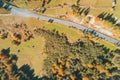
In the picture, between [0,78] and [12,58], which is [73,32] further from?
[0,78]

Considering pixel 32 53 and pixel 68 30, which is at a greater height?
pixel 68 30

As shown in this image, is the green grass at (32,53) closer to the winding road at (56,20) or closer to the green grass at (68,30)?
the green grass at (68,30)

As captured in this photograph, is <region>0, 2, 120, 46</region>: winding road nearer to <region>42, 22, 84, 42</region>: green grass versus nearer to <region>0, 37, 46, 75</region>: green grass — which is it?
<region>42, 22, 84, 42</region>: green grass

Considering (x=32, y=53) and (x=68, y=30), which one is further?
(x=32, y=53)

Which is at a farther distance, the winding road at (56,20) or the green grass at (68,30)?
the green grass at (68,30)

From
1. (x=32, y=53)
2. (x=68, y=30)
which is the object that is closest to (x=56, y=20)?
(x=68, y=30)

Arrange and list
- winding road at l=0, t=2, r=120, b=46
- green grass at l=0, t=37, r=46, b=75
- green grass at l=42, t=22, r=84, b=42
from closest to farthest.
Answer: winding road at l=0, t=2, r=120, b=46, green grass at l=42, t=22, r=84, b=42, green grass at l=0, t=37, r=46, b=75

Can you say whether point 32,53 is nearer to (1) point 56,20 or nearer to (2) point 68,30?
(1) point 56,20

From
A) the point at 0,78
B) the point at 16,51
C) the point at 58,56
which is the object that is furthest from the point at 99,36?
the point at 0,78

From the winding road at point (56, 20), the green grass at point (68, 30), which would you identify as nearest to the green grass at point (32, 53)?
the green grass at point (68, 30)

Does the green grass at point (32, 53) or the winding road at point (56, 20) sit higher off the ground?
the winding road at point (56, 20)

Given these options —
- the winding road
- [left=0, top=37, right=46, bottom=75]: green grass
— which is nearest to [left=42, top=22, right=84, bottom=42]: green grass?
the winding road

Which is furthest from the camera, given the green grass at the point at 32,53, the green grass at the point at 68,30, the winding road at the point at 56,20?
the green grass at the point at 32,53
